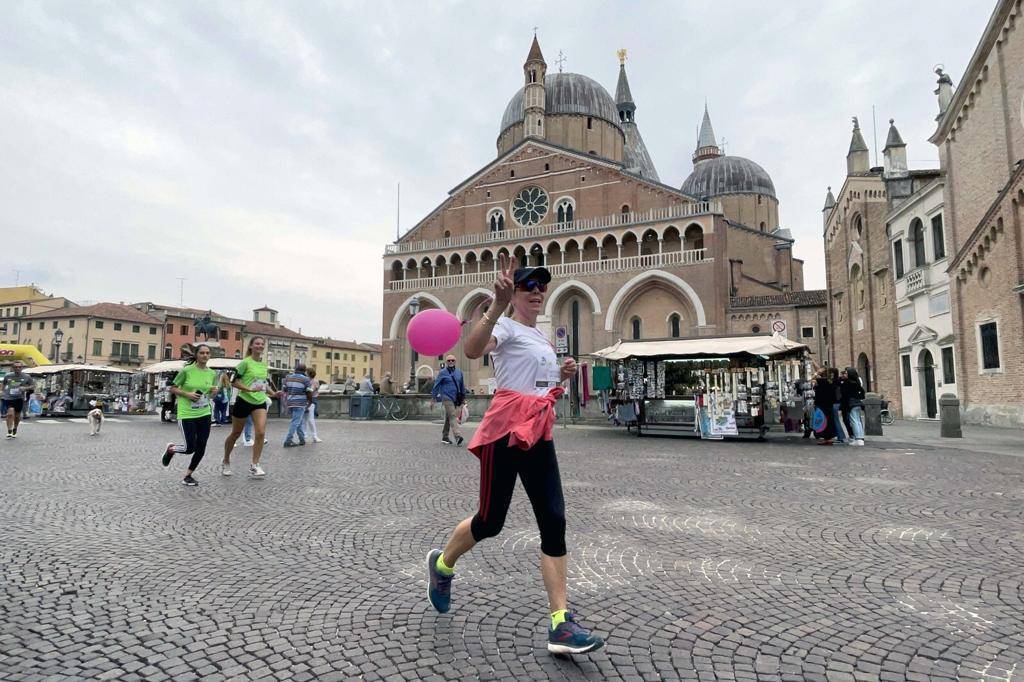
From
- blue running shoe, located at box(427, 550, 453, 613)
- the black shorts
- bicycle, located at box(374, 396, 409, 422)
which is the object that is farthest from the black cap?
bicycle, located at box(374, 396, 409, 422)

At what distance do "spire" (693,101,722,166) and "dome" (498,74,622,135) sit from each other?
16652mm

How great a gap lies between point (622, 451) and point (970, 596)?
325 inches

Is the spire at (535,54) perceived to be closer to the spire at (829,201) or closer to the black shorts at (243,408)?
the spire at (829,201)

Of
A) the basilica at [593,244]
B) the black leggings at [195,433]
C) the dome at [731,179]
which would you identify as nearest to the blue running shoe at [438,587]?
the black leggings at [195,433]

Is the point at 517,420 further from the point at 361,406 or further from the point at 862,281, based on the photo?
the point at 862,281

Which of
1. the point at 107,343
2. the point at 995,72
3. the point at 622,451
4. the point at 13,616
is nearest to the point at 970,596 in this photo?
the point at 13,616

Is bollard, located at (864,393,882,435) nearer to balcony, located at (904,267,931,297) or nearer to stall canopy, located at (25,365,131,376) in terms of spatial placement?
balcony, located at (904,267,931,297)

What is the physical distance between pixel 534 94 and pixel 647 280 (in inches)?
866

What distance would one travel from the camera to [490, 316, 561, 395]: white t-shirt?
3135 mm

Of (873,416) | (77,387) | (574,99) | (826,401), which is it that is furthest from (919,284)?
(574,99)

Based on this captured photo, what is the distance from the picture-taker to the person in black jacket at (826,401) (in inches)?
525

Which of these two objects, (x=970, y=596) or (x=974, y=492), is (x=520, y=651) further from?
(x=974, y=492)

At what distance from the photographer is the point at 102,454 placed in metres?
10.7

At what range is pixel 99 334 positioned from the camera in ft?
199
